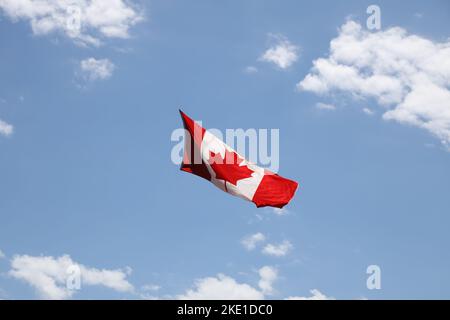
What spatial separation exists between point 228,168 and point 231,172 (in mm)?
307

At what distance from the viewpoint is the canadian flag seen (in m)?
43.7

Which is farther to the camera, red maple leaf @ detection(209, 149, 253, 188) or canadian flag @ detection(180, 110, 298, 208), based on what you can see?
red maple leaf @ detection(209, 149, 253, 188)

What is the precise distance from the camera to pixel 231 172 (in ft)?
144

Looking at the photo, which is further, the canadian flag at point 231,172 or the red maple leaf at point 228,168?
the red maple leaf at point 228,168

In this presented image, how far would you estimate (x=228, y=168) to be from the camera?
43.9 m

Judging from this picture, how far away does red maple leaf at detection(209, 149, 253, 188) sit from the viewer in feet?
144

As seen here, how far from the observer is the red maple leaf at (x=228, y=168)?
43844 millimetres

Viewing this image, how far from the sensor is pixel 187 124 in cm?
4394

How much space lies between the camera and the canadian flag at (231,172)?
43656 mm

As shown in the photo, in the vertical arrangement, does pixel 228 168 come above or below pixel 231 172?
above
